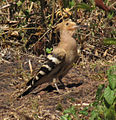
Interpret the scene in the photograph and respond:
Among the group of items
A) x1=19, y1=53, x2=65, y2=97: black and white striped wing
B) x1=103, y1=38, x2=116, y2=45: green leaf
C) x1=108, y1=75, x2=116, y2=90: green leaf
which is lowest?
x1=19, y1=53, x2=65, y2=97: black and white striped wing

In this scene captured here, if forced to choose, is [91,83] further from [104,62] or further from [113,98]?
[113,98]

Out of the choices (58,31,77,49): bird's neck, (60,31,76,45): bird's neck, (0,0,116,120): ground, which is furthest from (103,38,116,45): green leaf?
(60,31,76,45): bird's neck

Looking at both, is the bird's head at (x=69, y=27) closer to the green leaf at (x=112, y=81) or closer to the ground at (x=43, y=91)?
the ground at (x=43, y=91)

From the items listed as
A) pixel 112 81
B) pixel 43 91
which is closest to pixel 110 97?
pixel 112 81

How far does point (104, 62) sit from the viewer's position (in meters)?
5.77

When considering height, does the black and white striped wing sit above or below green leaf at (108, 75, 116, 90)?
below

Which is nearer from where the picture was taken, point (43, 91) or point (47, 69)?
point (47, 69)

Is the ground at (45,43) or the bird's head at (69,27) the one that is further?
the bird's head at (69,27)

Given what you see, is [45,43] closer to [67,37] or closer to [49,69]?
[67,37]

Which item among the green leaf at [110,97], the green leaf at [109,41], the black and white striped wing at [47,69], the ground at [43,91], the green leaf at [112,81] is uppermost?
the green leaf at [109,41]

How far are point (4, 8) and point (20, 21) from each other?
1.33ft

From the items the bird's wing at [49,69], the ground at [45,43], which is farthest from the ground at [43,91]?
the bird's wing at [49,69]

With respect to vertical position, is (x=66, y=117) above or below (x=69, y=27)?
below

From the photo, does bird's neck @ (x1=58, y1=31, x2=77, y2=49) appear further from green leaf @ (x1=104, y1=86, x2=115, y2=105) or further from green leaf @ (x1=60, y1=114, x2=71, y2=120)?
green leaf @ (x1=104, y1=86, x2=115, y2=105)
